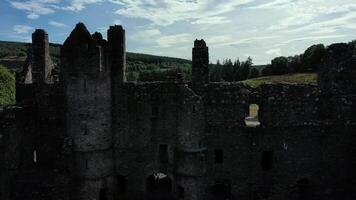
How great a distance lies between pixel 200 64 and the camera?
21750mm

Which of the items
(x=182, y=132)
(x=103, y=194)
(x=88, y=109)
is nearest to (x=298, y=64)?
(x=182, y=132)

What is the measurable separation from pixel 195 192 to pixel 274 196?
501 centimetres

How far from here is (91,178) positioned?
21.9 metres

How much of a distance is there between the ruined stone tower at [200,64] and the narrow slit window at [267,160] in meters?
5.89

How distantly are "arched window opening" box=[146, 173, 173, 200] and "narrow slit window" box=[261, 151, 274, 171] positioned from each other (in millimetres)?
6246

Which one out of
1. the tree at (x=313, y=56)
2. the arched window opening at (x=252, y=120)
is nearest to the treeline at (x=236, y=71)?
the tree at (x=313, y=56)

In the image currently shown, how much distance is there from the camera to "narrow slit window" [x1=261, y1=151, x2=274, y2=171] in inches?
883

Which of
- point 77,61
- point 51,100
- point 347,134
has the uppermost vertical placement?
point 77,61

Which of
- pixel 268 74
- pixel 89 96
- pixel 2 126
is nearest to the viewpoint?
pixel 2 126

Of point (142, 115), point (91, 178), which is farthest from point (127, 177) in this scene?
point (142, 115)

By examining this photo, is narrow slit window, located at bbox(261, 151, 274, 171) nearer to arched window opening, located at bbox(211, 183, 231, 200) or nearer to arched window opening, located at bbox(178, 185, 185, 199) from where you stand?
arched window opening, located at bbox(211, 183, 231, 200)

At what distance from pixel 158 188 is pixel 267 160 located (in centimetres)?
759

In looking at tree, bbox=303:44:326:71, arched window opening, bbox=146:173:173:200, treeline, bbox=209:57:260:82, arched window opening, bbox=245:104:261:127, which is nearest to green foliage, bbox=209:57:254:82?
treeline, bbox=209:57:260:82

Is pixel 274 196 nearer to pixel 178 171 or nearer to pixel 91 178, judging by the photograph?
pixel 178 171
